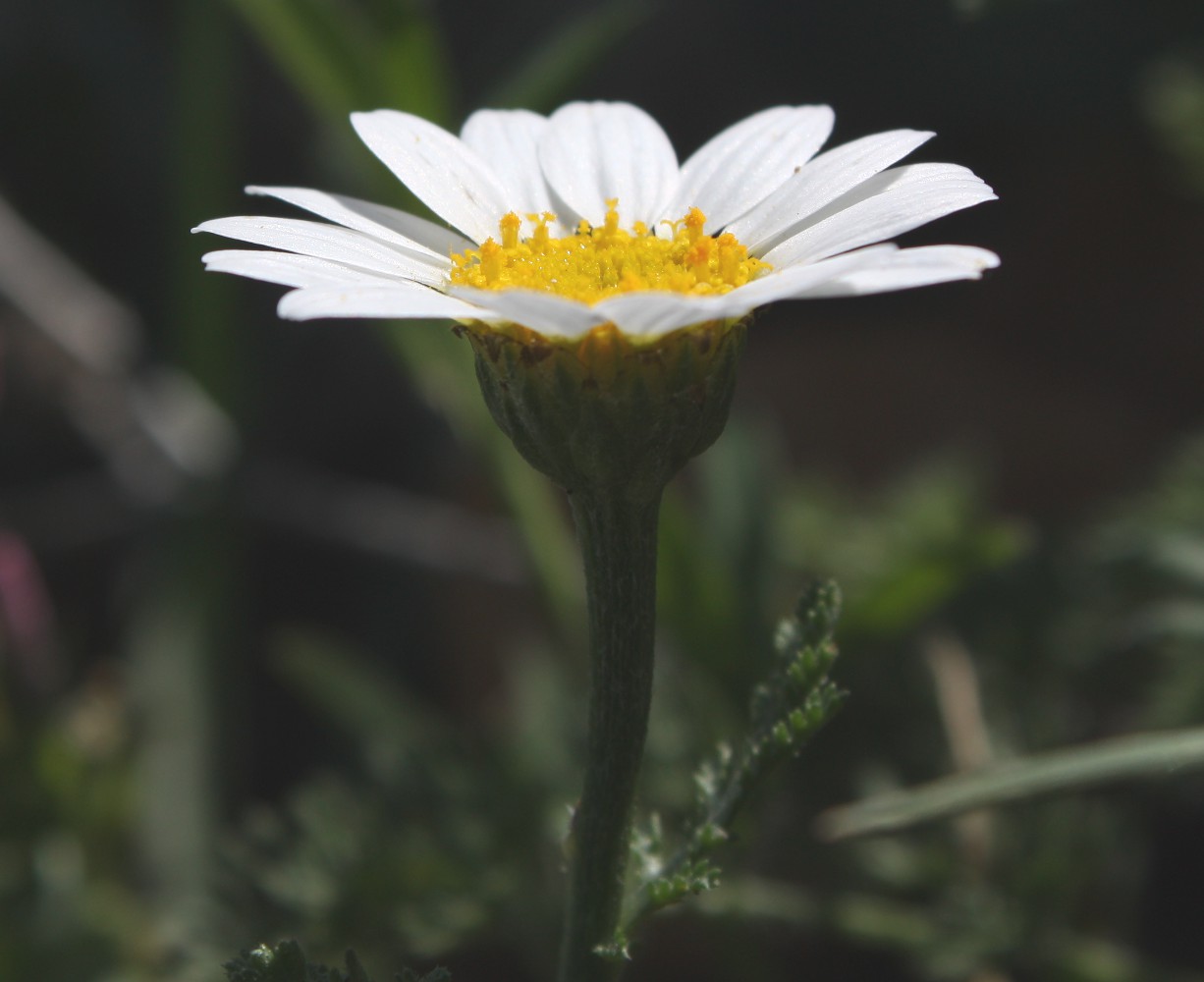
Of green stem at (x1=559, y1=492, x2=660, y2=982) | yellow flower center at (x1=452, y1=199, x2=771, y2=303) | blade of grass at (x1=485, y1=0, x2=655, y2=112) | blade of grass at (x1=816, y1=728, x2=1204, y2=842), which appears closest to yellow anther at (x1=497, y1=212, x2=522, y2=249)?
yellow flower center at (x1=452, y1=199, x2=771, y2=303)

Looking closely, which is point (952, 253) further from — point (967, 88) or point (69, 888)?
point (967, 88)

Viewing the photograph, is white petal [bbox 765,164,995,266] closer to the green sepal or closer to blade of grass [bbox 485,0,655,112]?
the green sepal

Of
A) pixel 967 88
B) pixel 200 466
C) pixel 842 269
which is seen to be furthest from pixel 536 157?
pixel 967 88

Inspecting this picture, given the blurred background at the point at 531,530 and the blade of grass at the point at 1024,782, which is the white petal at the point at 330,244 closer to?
the blade of grass at the point at 1024,782

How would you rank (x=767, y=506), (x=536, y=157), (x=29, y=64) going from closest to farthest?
1. (x=536, y=157)
2. (x=767, y=506)
3. (x=29, y=64)

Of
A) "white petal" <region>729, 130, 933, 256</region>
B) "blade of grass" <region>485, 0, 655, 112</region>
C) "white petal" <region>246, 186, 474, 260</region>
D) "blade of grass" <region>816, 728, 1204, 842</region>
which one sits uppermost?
"blade of grass" <region>485, 0, 655, 112</region>

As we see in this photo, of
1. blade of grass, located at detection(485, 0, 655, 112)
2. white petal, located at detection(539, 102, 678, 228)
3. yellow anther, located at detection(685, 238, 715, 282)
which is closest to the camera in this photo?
yellow anther, located at detection(685, 238, 715, 282)

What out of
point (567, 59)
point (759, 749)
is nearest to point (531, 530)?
point (567, 59)

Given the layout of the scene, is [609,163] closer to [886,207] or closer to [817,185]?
[817,185]
